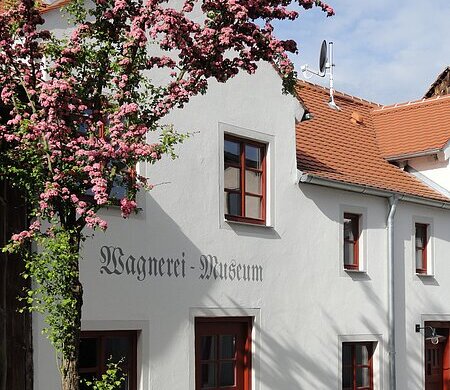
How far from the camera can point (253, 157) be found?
15508 mm

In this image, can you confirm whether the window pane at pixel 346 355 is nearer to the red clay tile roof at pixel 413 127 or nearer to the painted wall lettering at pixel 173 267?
the painted wall lettering at pixel 173 267

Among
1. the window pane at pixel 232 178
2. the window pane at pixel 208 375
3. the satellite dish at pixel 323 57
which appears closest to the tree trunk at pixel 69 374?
the window pane at pixel 208 375

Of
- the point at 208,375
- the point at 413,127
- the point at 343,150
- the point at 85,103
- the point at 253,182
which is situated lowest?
the point at 208,375

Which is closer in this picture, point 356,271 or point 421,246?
point 356,271

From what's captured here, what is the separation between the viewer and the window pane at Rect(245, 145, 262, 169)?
604 inches

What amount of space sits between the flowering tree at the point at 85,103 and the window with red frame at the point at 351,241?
913 centimetres

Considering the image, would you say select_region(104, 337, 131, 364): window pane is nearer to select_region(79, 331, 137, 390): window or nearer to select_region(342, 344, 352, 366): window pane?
select_region(79, 331, 137, 390): window

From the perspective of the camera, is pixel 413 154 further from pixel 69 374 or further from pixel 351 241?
pixel 69 374

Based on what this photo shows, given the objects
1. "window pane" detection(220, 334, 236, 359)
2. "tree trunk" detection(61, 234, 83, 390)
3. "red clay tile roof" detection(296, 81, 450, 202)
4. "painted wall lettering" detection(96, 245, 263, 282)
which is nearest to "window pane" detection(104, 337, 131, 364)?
"painted wall lettering" detection(96, 245, 263, 282)

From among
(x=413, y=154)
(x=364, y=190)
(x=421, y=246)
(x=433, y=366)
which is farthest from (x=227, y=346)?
(x=413, y=154)

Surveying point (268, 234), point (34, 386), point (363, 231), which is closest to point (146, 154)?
point (34, 386)

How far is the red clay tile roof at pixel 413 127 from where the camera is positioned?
2070cm

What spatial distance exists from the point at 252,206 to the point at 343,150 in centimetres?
427

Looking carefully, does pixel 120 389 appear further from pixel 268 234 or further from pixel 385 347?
pixel 385 347
